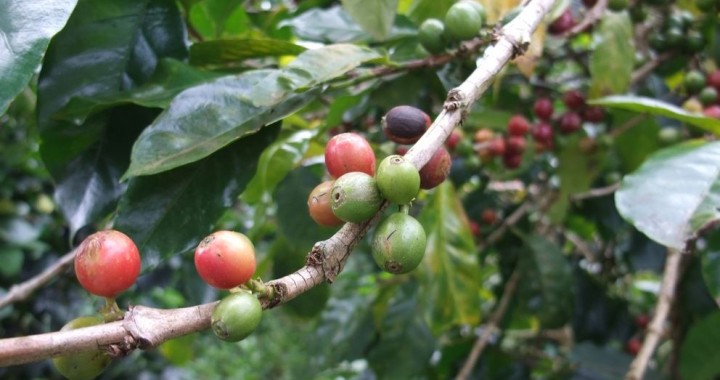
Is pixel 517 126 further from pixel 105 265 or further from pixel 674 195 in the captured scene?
pixel 105 265

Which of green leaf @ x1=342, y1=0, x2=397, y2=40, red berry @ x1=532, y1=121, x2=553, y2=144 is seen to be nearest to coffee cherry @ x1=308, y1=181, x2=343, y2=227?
green leaf @ x1=342, y1=0, x2=397, y2=40

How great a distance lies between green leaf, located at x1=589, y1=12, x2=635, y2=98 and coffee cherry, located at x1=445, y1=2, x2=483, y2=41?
575 millimetres

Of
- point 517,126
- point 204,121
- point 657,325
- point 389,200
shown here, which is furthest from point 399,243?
point 517,126

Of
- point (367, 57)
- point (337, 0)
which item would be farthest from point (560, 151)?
point (367, 57)

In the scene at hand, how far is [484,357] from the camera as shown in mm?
2074

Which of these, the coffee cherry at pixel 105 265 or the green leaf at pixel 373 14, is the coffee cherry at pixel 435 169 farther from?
the green leaf at pixel 373 14

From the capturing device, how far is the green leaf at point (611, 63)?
1444mm

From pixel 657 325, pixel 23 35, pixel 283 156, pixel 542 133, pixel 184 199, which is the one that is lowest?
pixel 657 325

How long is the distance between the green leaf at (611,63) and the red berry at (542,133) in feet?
0.68

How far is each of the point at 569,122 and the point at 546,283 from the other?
0.42 m

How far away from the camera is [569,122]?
1645mm

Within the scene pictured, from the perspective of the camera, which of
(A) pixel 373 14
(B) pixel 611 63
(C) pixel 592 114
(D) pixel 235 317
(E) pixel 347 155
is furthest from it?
(C) pixel 592 114

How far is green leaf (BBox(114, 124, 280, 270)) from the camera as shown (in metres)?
0.84

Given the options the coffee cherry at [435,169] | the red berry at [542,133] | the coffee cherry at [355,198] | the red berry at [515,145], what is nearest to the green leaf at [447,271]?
the red berry at [515,145]
